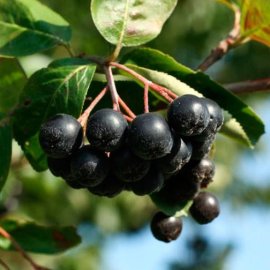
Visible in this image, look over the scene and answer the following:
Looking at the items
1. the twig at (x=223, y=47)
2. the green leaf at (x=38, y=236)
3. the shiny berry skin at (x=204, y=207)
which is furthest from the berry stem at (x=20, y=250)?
the twig at (x=223, y=47)

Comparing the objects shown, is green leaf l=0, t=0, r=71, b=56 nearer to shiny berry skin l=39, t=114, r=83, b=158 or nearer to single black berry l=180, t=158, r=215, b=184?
shiny berry skin l=39, t=114, r=83, b=158

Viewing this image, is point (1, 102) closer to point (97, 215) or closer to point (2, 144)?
point (2, 144)

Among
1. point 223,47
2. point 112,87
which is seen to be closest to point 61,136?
point 112,87

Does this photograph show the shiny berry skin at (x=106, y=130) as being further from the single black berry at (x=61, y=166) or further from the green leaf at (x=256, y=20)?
the green leaf at (x=256, y=20)

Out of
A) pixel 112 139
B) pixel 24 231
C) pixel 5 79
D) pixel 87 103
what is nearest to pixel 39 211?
pixel 24 231

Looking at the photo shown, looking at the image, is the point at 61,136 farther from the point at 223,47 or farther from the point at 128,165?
the point at 223,47

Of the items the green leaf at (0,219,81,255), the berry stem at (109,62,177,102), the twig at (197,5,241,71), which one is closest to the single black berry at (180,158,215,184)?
the berry stem at (109,62,177,102)
